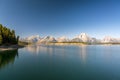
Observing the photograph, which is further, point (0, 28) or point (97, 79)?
point (0, 28)

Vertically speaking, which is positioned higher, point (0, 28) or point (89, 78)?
point (0, 28)

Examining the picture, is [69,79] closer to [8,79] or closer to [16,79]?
[16,79]

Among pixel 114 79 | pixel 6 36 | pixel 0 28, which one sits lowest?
pixel 114 79

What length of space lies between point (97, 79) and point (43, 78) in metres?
11.9

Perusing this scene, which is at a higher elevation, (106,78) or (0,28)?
(0,28)

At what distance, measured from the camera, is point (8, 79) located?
2497 cm

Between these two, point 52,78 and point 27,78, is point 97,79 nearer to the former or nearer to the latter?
point 52,78

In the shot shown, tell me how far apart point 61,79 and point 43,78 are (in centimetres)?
402

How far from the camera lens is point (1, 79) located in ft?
81.3

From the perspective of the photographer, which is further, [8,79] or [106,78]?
[106,78]

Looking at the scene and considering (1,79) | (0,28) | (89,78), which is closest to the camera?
(1,79)

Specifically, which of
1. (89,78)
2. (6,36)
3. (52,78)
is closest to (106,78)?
(89,78)

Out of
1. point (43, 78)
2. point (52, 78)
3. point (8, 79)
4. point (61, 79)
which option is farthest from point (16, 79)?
point (61, 79)

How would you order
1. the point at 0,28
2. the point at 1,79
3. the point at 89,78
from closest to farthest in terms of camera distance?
the point at 1,79, the point at 89,78, the point at 0,28
